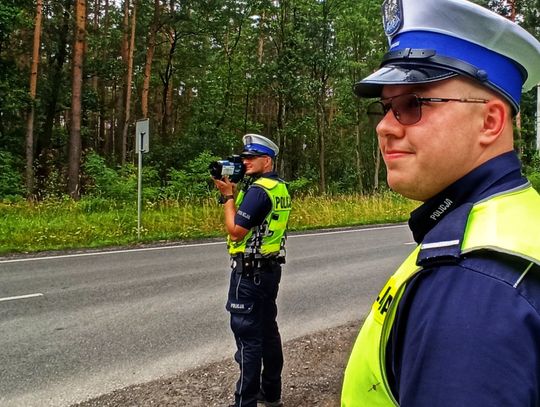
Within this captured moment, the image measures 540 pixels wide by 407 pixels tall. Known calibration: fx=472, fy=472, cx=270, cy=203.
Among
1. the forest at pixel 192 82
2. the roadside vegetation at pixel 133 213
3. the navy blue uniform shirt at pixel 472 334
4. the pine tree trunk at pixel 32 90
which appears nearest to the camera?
the navy blue uniform shirt at pixel 472 334

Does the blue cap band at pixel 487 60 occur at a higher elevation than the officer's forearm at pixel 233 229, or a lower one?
higher

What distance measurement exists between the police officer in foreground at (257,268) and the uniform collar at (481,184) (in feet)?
7.82

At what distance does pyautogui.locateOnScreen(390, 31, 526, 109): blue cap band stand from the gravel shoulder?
298 cm

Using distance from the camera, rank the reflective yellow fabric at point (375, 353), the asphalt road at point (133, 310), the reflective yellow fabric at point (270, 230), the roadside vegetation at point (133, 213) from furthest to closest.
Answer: the roadside vegetation at point (133, 213) → the asphalt road at point (133, 310) → the reflective yellow fabric at point (270, 230) → the reflective yellow fabric at point (375, 353)

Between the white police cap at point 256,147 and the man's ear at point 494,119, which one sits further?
the white police cap at point 256,147

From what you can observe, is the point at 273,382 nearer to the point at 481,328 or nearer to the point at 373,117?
the point at 373,117

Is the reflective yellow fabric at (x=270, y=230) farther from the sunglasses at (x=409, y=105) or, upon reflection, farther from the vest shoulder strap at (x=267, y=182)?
the sunglasses at (x=409, y=105)

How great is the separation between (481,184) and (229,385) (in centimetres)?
340

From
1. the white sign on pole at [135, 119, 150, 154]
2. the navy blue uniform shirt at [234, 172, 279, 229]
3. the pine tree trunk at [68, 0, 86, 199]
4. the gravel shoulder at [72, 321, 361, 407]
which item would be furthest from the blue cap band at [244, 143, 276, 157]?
the pine tree trunk at [68, 0, 86, 199]

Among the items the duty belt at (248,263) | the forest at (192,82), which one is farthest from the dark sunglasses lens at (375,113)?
the forest at (192,82)

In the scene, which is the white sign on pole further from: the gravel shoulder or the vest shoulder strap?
the vest shoulder strap

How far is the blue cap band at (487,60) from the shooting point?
0.99 metres

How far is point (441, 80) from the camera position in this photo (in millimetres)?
993

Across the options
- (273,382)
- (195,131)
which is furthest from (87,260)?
(195,131)
